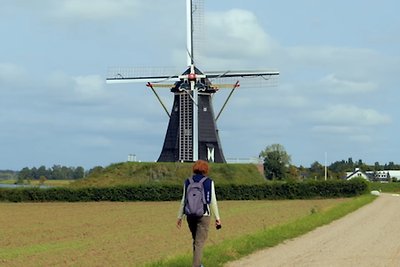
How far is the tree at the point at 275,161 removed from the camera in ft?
400

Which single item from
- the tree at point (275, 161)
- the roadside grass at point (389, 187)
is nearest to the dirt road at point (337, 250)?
the roadside grass at point (389, 187)

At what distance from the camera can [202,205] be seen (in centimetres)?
1202

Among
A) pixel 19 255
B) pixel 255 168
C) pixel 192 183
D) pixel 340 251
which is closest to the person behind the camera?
pixel 192 183

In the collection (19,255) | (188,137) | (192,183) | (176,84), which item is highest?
(176,84)

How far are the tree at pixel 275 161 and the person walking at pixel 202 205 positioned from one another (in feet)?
340

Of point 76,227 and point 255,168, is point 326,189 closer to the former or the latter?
point 255,168

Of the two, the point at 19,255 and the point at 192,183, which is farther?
the point at 19,255

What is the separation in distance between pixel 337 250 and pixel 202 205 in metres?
6.27

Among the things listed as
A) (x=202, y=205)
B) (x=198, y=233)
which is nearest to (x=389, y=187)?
(x=198, y=233)

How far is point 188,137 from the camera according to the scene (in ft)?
222

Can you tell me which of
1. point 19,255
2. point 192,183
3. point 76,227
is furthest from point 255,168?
point 192,183

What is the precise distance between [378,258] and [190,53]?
54329 mm

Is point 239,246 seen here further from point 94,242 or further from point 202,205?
point 94,242

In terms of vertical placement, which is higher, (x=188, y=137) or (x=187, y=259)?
(x=188, y=137)
